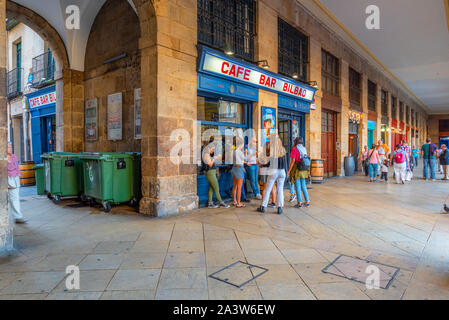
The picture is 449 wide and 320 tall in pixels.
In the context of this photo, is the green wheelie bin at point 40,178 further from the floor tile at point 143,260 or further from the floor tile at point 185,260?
the floor tile at point 185,260

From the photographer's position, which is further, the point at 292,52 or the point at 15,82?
the point at 15,82

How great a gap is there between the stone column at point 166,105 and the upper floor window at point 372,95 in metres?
15.6

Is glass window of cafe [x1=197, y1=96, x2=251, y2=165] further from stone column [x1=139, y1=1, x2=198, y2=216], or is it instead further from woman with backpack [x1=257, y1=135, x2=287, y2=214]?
woman with backpack [x1=257, y1=135, x2=287, y2=214]

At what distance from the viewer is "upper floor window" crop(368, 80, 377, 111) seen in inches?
717

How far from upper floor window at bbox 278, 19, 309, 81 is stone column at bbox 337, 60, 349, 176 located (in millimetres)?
3591

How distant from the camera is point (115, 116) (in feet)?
25.8

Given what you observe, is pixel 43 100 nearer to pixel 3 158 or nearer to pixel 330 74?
pixel 3 158

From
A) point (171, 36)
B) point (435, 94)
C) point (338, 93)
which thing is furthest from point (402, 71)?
point (171, 36)

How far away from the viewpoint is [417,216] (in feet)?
19.1

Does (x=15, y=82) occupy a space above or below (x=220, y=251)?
above

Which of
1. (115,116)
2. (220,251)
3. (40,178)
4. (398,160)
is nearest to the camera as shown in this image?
(220,251)

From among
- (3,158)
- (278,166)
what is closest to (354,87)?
(278,166)

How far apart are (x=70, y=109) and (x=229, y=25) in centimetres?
556
